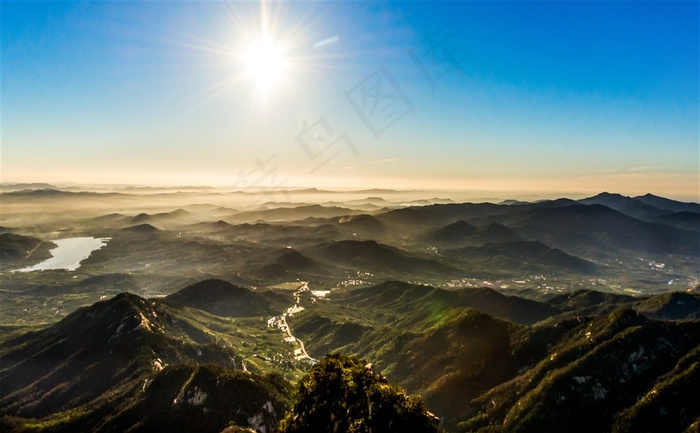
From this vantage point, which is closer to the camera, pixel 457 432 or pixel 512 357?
pixel 457 432

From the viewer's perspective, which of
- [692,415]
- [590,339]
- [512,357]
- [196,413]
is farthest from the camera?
[512,357]

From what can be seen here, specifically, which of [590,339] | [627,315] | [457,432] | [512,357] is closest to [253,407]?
[457,432]

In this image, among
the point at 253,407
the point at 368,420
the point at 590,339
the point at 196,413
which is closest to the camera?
the point at 368,420

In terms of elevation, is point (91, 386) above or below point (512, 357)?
below

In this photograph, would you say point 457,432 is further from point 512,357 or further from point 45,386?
point 45,386

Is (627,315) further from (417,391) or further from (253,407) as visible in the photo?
(253,407)

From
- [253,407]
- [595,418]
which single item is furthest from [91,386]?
[595,418]

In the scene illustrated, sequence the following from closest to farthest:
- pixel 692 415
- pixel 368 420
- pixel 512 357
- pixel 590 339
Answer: pixel 368 420 < pixel 692 415 < pixel 590 339 < pixel 512 357

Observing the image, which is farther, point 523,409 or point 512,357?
point 512,357

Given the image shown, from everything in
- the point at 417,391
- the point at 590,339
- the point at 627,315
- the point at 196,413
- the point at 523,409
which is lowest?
the point at 417,391
